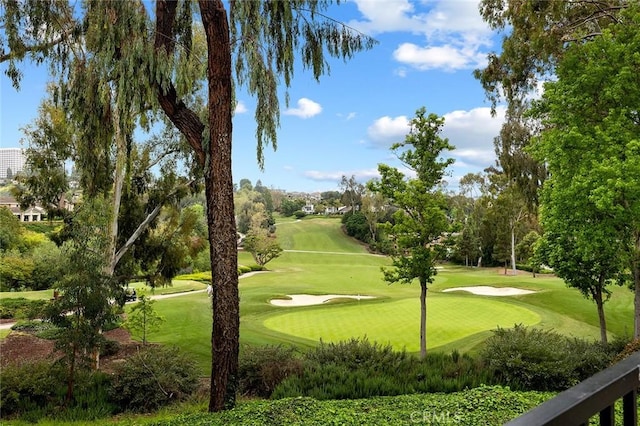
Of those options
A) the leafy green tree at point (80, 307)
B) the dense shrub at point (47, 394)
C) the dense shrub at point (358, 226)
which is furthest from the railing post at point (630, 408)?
the dense shrub at point (358, 226)

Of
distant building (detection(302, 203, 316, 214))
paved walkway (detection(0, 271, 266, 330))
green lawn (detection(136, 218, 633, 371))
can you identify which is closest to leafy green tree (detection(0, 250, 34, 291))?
paved walkway (detection(0, 271, 266, 330))

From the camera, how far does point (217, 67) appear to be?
652 cm

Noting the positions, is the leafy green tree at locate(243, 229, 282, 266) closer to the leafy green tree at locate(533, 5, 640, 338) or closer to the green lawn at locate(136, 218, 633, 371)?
the green lawn at locate(136, 218, 633, 371)

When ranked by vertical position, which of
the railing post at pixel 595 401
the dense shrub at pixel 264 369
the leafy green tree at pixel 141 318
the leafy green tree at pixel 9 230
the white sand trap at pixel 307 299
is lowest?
the white sand trap at pixel 307 299

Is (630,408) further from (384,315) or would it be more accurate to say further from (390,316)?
(384,315)

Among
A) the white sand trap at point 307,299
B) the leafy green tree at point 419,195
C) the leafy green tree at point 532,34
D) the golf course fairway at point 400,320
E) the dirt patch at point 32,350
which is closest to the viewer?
the leafy green tree at point 532,34

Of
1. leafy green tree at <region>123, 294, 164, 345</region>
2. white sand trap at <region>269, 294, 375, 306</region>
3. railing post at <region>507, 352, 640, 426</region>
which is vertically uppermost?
railing post at <region>507, 352, 640, 426</region>

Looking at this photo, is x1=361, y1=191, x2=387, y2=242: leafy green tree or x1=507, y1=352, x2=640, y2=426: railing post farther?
x1=361, y1=191, x2=387, y2=242: leafy green tree

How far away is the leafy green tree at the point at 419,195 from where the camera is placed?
10.8 meters

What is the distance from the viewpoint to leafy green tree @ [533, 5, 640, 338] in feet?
26.9

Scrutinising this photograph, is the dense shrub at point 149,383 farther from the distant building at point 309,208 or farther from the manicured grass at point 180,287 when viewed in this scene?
the distant building at point 309,208

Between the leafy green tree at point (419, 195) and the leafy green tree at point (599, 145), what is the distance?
2468 mm

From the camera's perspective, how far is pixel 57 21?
7.91 metres

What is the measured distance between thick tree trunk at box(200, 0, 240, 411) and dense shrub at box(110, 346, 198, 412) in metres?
1.52
